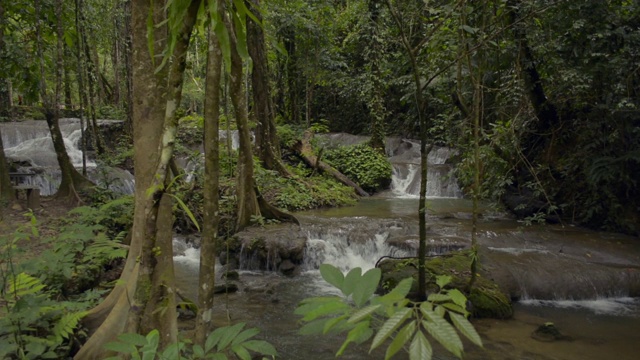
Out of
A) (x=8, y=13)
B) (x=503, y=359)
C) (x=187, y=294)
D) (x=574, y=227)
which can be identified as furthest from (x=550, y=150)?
(x=8, y=13)

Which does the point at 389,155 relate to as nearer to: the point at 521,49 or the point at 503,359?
the point at 521,49

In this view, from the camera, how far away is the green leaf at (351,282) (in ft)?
4.83

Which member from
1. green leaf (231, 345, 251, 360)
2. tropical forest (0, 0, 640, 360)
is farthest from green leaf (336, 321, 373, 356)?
green leaf (231, 345, 251, 360)

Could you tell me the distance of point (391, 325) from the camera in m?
1.20

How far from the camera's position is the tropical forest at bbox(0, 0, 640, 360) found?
2.67m

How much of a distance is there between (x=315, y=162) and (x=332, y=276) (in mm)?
14678

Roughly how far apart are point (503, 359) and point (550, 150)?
7.34 metres

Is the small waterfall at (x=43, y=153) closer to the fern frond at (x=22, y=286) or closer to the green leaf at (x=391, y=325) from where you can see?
the fern frond at (x=22, y=286)

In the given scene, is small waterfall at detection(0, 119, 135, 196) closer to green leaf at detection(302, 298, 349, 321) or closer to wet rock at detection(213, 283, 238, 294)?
wet rock at detection(213, 283, 238, 294)

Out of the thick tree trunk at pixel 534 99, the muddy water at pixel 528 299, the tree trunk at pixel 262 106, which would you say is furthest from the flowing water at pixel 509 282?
the tree trunk at pixel 262 106

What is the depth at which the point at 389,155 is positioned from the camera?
20078 mm

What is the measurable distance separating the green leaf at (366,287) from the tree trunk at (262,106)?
36.1ft

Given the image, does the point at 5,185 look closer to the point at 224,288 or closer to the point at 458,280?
→ the point at 224,288

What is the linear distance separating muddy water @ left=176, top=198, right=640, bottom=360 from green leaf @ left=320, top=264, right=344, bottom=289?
2.43 meters
